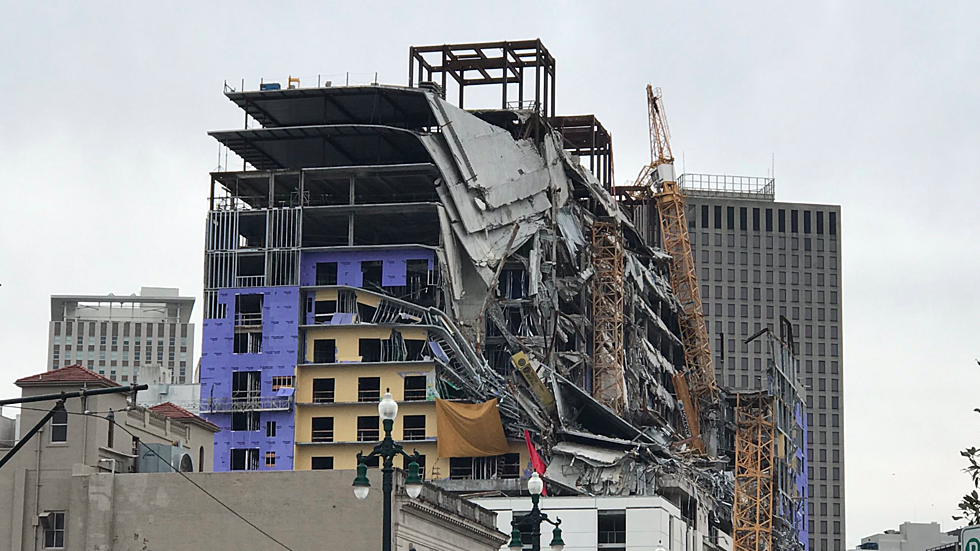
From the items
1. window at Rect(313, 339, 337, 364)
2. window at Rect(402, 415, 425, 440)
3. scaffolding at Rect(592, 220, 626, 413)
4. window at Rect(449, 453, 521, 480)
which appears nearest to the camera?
window at Rect(402, 415, 425, 440)

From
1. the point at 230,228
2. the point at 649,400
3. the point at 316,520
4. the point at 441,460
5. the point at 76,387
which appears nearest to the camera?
the point at 316,520

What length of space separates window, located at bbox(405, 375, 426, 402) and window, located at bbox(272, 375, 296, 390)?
35.2ft

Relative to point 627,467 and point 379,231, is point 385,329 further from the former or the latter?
point 627,467

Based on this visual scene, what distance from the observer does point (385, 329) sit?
159750 millimetres

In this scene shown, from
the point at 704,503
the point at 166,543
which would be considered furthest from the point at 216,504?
the point at 704,503

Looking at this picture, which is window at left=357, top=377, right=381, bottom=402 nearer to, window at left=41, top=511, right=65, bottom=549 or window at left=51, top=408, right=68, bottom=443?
window at left=51, top=408, right=68, bottom=443

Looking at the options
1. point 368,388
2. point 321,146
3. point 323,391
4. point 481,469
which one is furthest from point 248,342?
point 481,469

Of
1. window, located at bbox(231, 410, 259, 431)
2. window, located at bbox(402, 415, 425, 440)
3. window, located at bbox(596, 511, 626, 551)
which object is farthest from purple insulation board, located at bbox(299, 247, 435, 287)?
window, located at bbox(596, 511, 626, 551)

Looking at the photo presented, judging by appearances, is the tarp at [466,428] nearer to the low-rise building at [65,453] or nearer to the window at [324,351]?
the window at [324,351]

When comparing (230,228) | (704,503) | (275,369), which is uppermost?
(230,228)

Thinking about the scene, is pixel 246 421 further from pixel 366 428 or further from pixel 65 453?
pixel 65 453

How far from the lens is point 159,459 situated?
9281 cm

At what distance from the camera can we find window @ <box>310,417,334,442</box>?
159875mm

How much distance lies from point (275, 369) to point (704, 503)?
47.0m
